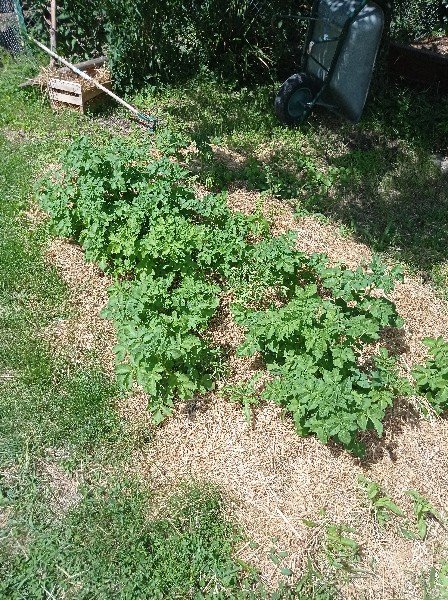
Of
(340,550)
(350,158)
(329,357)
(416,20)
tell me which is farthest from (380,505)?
(416,20)

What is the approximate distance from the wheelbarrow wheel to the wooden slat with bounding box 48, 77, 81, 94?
2.16 m

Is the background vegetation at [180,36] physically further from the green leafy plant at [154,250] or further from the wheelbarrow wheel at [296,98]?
the green leafy plant at [154,250]

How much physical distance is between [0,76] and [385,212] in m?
4.77

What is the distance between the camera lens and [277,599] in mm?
3188

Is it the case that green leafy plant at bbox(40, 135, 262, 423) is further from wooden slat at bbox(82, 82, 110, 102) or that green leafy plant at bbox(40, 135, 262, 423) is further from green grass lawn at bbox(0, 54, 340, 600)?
wooden slat at bbox(82, 82, 110, 102)

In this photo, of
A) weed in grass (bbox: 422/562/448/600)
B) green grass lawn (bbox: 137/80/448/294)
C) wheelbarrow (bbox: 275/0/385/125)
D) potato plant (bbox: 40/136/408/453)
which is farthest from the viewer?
wheelbarrow (bbox: 275/0/385/125)

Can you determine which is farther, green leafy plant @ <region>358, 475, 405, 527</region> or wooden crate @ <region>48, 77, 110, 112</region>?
wooden crate @ <region>48, 77, 110, 112</region>

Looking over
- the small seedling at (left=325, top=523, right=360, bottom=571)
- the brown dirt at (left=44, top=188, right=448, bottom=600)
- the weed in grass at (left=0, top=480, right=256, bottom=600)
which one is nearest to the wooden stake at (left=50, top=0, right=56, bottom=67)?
the brown dirt at (left=44, top=188, right=448, bottom=600)

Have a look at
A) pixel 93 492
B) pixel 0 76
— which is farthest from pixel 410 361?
pixel 0 76

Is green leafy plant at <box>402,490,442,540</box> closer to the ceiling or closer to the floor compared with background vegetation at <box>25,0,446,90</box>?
closer to the floor

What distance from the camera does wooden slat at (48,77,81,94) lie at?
6.61m

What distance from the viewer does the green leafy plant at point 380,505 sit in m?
3.54

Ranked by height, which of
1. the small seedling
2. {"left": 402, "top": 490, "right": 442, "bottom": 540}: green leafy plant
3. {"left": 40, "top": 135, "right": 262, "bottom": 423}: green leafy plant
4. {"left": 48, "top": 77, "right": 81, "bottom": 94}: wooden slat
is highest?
{"left": 48, "top": 77, "right": 81, "bottom": 94}: wooden slat

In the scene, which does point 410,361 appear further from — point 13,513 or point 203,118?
point 203,118
